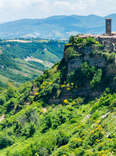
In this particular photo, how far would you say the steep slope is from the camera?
205 feet

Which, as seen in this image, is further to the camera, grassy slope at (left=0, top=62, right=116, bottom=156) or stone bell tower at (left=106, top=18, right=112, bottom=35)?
stone bell tower at (left=106, top=18, right=112, bottom=35)

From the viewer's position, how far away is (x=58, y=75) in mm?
88250

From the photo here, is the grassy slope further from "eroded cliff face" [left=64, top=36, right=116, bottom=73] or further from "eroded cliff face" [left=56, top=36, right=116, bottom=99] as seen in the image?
"eroded cliff face" [left=64, top=36, right=116, bottom=73]

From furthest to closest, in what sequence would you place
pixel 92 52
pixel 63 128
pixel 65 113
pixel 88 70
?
pixel 92 52, pixel 88 70, pixel 65 113, pixel 63 128

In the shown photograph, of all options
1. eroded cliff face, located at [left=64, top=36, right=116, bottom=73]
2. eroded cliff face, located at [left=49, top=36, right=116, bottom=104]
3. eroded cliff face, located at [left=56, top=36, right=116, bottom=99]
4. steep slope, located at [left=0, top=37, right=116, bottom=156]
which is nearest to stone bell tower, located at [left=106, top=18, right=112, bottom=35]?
eroded cliff face, located at [left=64, top=36, right=116, bottom=73]

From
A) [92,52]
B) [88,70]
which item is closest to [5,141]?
[88,70]

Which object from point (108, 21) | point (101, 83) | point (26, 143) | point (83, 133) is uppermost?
point (108, 21)

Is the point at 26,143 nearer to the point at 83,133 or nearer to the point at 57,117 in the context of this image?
the point at 57,117

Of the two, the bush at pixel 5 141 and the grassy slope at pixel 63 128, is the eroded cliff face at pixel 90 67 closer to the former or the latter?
the grassy slope at pixel 63 128

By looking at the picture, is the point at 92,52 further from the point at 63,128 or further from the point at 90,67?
the point at 63,128

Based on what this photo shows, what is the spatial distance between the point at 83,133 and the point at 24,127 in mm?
23413

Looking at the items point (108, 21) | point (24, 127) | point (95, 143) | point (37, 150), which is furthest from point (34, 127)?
point (108, 21)

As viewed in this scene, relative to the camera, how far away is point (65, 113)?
255ft

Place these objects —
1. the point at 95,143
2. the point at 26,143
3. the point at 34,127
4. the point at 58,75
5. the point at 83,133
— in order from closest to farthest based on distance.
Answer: the point at 95,143, the point at 83,133, the point at 26,143, the point at 34,127, the point at 58,75
